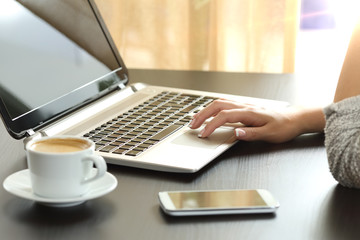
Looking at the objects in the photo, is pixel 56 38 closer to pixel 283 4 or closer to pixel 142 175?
pixel 142 175

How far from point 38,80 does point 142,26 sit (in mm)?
1635

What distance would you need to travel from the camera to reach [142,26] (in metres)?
2.74

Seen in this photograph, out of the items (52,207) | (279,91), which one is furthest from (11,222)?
(279,91)

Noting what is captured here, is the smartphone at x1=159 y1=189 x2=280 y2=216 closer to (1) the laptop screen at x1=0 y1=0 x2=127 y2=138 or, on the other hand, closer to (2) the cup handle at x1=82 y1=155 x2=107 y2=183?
(2) the cup handle at x1=82 y1=155 x2=107 y2=183

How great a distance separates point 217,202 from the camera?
814 millimetres

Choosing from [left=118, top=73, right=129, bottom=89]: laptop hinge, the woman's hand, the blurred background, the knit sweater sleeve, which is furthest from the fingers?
the blurred background

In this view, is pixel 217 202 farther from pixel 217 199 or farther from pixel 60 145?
pixel 60 145

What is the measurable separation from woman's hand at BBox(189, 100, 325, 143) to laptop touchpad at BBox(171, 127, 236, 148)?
0.01 m

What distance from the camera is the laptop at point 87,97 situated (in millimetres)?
1024

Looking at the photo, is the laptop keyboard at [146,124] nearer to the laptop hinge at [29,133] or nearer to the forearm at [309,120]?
the laptop hinge at [29,133]

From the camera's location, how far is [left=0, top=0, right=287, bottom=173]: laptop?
1024 mm

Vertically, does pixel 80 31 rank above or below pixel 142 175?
above

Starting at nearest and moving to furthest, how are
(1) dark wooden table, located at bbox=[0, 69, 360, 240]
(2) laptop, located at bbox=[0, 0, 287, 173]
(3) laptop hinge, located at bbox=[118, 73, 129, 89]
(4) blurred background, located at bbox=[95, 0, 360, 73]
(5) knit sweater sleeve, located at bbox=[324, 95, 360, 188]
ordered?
(1) dark wooden table, located at bbox=[0, 69, 360, 240] < (5) knit sweater sleeve, located at bbox=[324, 95, 360, 188] < (2) laptop, located at bbox=[0, 0, 287, 173] < (3) laptop hinge, located at bbox=[118, 73, 129, 89] < (4) blurred background, located at bbox=[95, 0, 360, 73]

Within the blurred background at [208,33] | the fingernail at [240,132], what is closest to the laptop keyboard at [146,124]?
the fingernail at [240,132]
